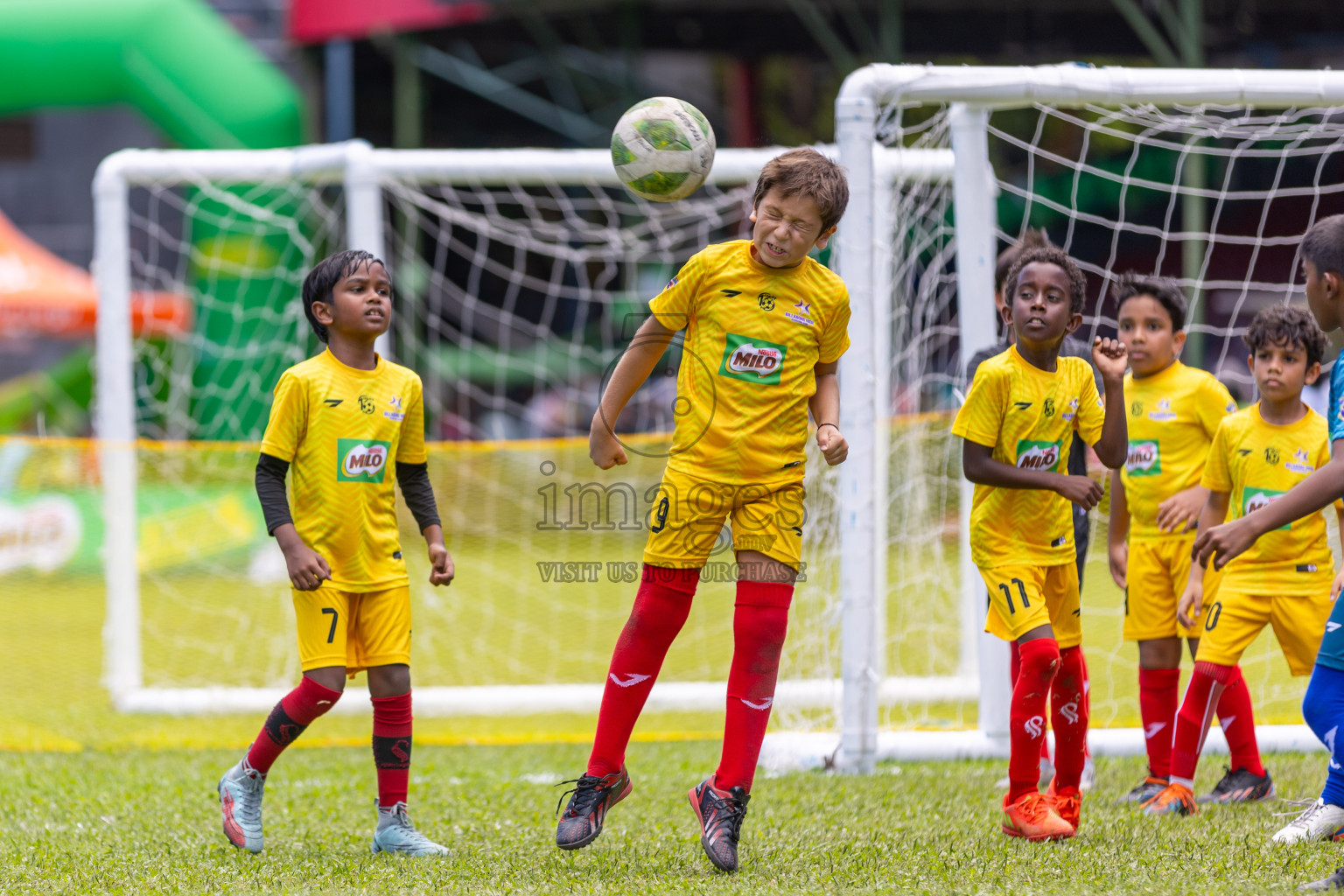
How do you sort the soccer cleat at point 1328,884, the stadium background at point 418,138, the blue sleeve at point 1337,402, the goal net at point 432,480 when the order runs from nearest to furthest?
the soccer cleat at point 1328,884, the blue sleeve at point 1337,402, the goal net at point 432,480, the stadium background at point 418,138

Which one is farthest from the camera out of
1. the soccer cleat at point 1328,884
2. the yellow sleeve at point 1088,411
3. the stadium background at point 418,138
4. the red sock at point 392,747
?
the stadium background at point 418,138

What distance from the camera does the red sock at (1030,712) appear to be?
11.6 ft

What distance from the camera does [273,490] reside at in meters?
3.54

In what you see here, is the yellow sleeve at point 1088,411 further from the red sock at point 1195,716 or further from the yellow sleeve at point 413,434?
the yellow sleeve at point 413,434

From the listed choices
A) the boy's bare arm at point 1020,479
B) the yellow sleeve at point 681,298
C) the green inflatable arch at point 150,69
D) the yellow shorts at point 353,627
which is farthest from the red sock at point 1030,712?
the green inflatable arch at point 150,69

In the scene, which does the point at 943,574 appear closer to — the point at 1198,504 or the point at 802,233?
the point at 1198,504

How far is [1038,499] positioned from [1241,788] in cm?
136

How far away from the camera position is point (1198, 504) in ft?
13.9

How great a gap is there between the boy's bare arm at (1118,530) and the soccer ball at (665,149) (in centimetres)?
177

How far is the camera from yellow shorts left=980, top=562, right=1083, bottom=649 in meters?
3.56

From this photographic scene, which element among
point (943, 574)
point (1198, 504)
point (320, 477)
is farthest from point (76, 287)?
Answer: point (1198, 504)

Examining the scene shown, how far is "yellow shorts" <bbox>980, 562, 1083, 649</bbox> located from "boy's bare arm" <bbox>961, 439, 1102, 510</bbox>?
9.6 inches

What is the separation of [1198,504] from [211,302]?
916 centimetres

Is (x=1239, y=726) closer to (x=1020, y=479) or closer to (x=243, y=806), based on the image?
(x=1020, y=479)
